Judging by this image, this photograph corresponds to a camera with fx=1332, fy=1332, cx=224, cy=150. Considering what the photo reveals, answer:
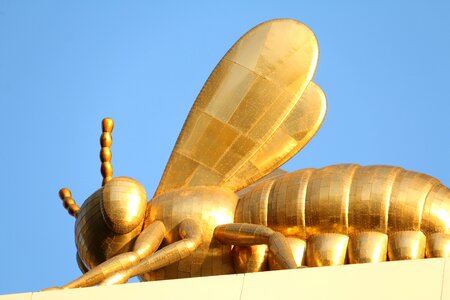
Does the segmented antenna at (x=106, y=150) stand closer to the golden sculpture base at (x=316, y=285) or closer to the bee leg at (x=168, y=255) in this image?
the bee leg at (x=168, y=255)

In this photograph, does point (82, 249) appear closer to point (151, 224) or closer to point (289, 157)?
point (151, 224)

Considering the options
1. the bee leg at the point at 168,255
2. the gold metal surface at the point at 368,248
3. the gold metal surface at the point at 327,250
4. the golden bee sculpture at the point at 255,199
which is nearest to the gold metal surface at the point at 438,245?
the golden bee sculpture at the point at 255,199

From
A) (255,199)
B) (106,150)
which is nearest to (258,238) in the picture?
(255,199)

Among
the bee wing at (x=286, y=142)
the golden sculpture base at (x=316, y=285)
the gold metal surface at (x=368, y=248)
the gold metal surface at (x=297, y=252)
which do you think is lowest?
the golden sculpture base at (x=316, y=285)

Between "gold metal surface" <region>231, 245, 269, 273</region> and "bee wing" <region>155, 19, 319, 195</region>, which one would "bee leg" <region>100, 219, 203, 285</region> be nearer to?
"gold metal surface" <region>231, 245, 269, 273</region>

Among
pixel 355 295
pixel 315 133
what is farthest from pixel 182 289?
pixel 315 133

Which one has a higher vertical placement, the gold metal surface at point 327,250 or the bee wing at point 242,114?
the bee wing at point 242,114
